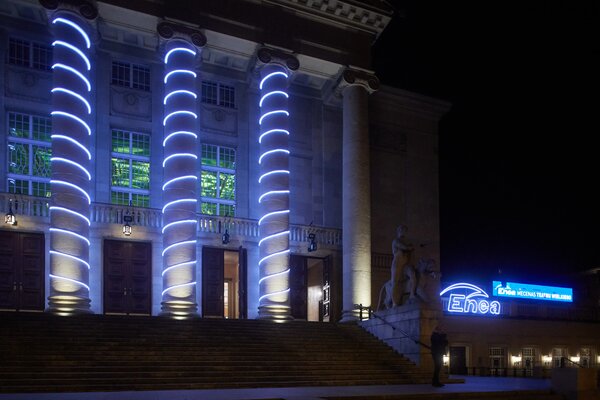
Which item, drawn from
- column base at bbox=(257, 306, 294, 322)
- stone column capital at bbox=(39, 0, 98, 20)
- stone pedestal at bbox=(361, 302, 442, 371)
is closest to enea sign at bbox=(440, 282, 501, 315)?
stone pedestal at bbox=(361, 302, 442, 371)

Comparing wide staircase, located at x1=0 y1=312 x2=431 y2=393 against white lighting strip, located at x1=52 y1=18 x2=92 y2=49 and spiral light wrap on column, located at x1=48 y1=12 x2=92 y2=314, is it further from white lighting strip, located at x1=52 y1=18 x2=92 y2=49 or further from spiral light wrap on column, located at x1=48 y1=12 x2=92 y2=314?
white lighting strip, located at x1=52 y1=18 x2=92 y2=49

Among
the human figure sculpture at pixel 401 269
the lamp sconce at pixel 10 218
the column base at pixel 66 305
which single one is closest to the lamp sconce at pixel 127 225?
the lamp sconce at pixel 10 218

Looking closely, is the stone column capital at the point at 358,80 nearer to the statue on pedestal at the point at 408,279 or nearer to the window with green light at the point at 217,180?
the window with green light at the point at 217,180

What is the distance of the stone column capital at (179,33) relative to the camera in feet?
84.7

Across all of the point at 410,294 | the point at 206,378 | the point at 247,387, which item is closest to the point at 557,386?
the point at 410,294

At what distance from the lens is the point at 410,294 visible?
2273 centimetres

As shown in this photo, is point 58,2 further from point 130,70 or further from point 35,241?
point 35,241

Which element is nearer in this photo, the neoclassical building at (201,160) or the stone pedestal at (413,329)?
the stone pedestal at (413,329)

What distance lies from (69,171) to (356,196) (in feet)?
40.5

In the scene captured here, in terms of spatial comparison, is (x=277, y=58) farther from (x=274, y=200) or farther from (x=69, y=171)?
(x=69, y=171)

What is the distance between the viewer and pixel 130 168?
28.3 m

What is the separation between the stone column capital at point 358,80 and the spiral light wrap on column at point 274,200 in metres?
3.12

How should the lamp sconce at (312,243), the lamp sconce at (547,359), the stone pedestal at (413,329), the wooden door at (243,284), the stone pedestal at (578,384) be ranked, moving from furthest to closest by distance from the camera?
the lamp sconce at (547,359) → the lamp sconce at (312,243) → the wooden door at (243,284) → the stone pedestal at (413,329) → the stone pedestal at (578,384)

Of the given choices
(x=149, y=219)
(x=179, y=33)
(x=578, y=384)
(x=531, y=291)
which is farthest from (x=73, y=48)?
(x=531, y=291)
